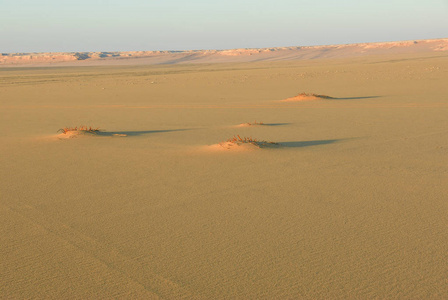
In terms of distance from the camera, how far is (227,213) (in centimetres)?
434

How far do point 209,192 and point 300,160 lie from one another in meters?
1.78

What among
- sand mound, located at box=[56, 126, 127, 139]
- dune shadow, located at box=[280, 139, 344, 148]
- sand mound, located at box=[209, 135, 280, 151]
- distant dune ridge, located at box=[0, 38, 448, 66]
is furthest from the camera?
distant dune ridge, located at box=[0, 38, 448, 66]

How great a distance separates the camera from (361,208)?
4.36 metres

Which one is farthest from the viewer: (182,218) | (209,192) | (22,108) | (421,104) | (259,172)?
(22,108)

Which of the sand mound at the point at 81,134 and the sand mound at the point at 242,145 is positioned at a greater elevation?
the sand mound at the point at 242,145

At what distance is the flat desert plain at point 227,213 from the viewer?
2996 mm

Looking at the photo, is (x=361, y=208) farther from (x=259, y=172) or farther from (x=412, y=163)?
(x=412, y=163)

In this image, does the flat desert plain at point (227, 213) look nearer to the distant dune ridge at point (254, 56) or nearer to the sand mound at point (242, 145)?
the sand mound at point (242, 145)

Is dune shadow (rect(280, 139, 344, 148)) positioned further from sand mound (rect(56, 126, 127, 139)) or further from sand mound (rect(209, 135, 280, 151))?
sand mound (rect(56, 126, 127, 139))

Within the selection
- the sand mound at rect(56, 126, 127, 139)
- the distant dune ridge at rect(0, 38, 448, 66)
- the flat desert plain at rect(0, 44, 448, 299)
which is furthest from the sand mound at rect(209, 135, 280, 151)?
the distant dune ridge at rect(0, 38, 448, 66)

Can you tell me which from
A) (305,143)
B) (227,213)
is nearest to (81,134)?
(305,143)

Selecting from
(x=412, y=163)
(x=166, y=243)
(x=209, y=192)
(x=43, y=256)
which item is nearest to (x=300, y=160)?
(x=412, y=163)

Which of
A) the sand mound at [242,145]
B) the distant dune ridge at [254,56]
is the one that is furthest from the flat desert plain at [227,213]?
the distant dune ridge at [254,56]

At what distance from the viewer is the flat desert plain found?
300 centimetres
